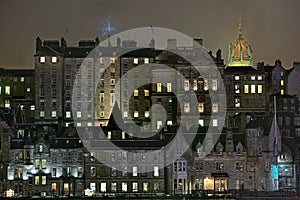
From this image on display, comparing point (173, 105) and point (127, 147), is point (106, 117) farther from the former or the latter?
point (127, 147)

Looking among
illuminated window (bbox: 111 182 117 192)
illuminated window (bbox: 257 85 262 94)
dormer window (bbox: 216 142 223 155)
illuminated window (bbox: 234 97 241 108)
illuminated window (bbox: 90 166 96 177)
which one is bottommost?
illuminated window (bbox: 111 182 117 192)

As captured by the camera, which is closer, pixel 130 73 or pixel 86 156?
pixel 86 156

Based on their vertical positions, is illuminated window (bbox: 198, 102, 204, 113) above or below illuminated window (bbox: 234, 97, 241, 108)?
below

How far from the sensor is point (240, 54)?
127875 millimetres

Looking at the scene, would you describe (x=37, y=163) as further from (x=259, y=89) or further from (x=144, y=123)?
(x=259, y=89)

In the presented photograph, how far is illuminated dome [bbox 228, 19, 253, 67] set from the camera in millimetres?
126312

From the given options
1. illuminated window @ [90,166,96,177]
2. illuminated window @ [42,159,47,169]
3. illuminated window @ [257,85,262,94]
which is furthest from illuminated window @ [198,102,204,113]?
Result: illuminated window @ [42,159,47,169]

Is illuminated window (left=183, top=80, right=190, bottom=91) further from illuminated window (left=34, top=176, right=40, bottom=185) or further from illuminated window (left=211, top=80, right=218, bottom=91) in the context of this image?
illuminated window (left=34, top=176, right=40, bottom=185)

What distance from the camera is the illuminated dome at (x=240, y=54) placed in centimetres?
12631

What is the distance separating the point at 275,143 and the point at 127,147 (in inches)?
725

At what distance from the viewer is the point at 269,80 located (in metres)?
117

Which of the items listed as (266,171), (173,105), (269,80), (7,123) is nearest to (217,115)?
(173,105)

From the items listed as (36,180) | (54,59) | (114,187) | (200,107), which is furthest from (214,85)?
(36,180)

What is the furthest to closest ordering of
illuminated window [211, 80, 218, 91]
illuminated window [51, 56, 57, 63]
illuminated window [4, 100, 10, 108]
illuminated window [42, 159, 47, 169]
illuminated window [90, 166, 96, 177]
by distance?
illuminated window [4, 100, 10, 108], illuminated window [51, 56, 57, 63], illuminated window [211, 80, 218, 91], illuminated window [42, 159, 47, 169], illuminated window [90, 166, 96, 177]
